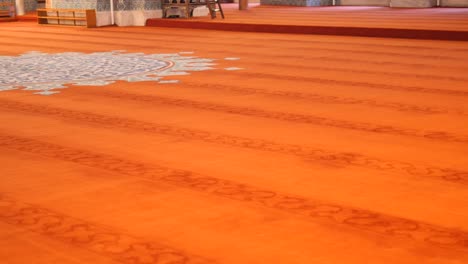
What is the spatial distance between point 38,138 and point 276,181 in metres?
1.36

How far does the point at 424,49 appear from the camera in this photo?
24.2 ft

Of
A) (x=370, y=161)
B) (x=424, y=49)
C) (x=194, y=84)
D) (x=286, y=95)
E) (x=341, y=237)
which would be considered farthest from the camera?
(x=424, y=49)

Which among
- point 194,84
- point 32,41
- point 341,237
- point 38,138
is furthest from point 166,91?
point 32,41

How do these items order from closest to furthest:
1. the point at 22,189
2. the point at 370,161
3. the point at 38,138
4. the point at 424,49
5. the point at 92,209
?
the point at 92,209, the point at 22,189, the point at 370,161, the point at 38,138, the point at 424,49

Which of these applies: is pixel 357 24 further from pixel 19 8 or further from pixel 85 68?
pixel 19 8

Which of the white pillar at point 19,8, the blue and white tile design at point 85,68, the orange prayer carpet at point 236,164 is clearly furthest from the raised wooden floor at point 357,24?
the white pillar at point 19,8

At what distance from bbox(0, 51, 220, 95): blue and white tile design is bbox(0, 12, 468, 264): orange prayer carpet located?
43 mm

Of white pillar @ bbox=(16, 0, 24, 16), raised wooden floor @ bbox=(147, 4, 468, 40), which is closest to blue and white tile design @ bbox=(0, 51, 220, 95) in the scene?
raised wooden floor @ bbox=(147, 4, 468, 40)

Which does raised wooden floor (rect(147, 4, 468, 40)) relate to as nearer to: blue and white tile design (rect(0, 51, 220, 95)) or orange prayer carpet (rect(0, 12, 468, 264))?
orange prayer carpet (rect(0, 12, 468, 264))

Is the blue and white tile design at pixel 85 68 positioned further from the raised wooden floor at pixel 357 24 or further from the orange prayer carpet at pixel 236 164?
the raised wooden floor at pixel 357 24

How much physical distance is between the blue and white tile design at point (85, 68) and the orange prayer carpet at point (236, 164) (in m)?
0.04

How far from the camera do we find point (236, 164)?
9.73 feet

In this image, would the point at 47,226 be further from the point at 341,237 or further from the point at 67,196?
the point at 341,237

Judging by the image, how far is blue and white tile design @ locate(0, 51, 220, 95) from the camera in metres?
5.39
